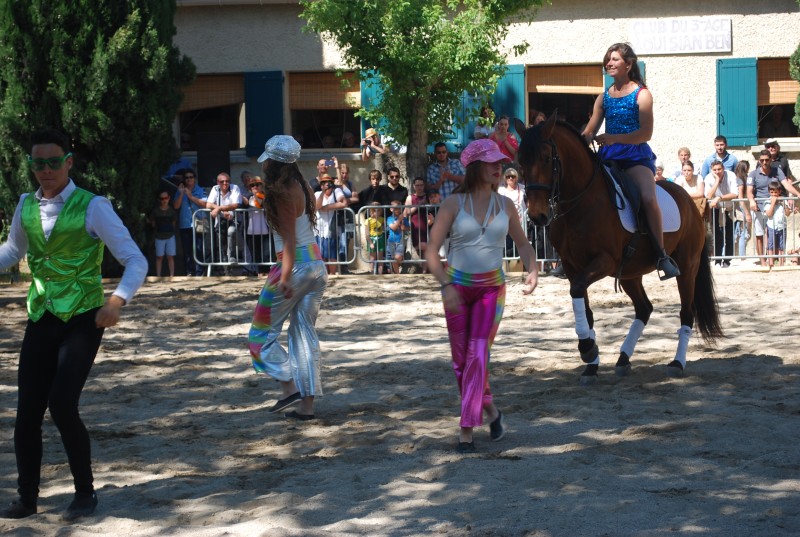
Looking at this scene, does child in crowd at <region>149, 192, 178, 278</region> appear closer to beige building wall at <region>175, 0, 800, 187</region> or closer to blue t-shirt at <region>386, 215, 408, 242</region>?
blue t-shirt at <region>386, 215, 408, 242</region>

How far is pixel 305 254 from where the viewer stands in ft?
26.1

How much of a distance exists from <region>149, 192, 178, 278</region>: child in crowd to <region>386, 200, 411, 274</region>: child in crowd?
329 cm

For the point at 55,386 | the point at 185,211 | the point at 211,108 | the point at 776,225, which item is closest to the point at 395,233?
the point at 185,211

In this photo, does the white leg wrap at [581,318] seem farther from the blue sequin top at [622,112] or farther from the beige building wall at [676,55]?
the beige building wall at [676,55]

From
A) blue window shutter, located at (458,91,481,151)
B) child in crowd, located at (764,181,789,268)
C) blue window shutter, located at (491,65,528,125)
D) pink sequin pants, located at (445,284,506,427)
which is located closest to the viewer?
pink sequin pants, located at (445,284,506,427)

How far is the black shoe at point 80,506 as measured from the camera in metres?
5.84

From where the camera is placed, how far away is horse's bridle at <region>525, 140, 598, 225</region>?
8.74 m

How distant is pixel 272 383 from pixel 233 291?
250 inches

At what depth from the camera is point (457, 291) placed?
6.82m

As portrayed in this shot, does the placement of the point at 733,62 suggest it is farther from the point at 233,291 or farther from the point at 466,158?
the point at 466,158

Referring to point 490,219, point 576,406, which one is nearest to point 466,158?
point 490,219

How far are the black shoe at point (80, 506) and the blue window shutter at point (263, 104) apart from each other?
1582cm

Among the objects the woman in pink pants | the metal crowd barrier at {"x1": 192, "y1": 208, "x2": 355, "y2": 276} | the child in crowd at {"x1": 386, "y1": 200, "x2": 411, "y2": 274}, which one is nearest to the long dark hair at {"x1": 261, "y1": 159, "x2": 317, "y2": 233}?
the woman in pink pants

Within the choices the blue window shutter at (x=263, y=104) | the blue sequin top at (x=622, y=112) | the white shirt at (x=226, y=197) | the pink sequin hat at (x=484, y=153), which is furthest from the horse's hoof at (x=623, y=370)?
the blue window shutter at (x=263, y=104)
